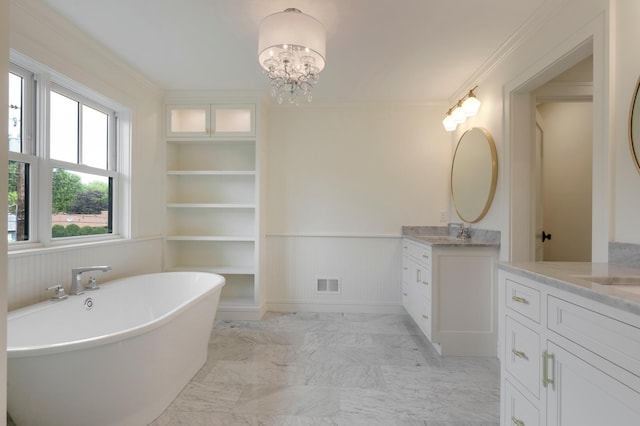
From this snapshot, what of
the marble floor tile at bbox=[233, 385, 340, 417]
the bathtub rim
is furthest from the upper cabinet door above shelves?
the marble floor tile at bbox=[233, 385, 340, 417]

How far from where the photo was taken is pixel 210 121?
10.9 feet

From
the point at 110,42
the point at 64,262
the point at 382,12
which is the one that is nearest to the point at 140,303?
the point at 64,262

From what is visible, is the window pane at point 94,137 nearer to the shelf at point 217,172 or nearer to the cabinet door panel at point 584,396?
the shelf at point 217,172

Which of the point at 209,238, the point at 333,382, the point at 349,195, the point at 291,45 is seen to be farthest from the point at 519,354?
the point at 209,238

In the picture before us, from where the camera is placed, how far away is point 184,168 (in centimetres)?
366

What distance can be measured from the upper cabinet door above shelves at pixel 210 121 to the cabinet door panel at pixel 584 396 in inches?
121

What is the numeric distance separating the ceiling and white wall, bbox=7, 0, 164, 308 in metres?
0.12

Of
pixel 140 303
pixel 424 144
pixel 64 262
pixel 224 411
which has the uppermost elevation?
pixel 424 144

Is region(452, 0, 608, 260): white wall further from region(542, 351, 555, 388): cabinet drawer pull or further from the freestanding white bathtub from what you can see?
the freestanding white bathtub

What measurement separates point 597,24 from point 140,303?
11.8 ft

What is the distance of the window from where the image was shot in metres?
1.97

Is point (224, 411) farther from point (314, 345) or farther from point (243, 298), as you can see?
point (243, 298)

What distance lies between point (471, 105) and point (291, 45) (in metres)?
1.82

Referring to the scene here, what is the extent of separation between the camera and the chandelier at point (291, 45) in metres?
1.79
